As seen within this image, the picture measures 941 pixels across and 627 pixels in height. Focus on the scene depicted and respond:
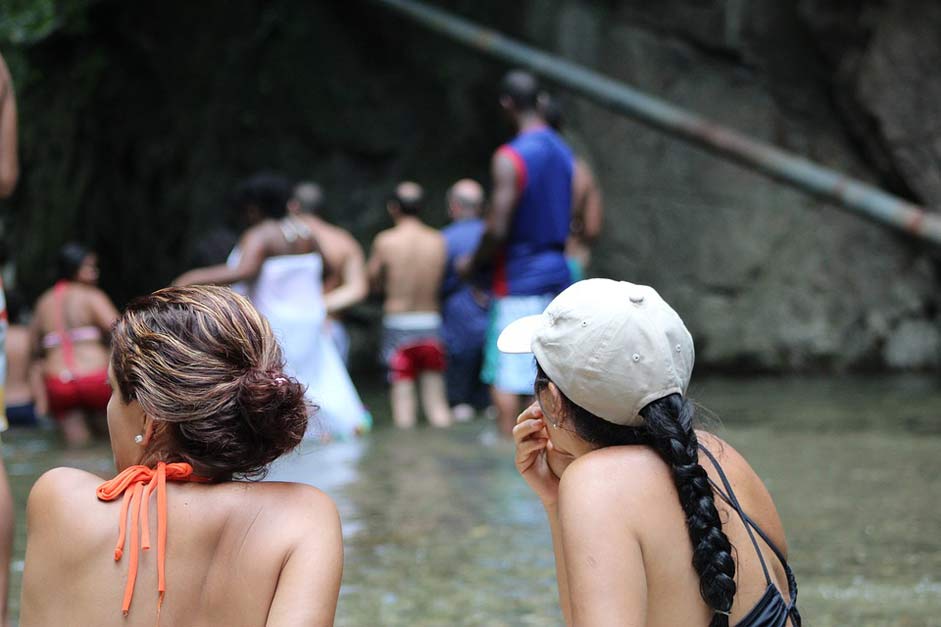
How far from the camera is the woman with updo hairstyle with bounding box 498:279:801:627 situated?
6.12ft

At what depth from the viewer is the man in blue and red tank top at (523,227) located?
688cm

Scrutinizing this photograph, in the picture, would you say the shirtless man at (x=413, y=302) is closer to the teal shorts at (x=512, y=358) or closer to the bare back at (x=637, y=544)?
the teal shorts at (x=512, y=358)

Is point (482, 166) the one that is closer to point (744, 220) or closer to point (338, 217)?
point (338, 217)

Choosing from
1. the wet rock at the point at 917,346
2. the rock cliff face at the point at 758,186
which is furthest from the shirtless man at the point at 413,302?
the wet rock at the point at 917,346

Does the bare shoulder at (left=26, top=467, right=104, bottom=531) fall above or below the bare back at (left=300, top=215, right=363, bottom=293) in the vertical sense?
above

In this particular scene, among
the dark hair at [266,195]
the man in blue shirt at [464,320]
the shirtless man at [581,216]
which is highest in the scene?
the dark hair at [266,195]

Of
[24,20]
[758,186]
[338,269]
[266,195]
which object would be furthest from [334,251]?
[758,186]

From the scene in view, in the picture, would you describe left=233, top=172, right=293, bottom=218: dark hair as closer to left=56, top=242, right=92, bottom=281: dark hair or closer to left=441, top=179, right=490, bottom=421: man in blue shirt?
left=56, top=242, right=92, bottom=281: dark hair

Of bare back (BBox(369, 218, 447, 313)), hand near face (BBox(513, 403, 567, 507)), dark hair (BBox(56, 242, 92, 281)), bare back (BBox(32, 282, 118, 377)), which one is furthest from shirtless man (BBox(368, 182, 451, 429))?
hand near face (BBox(513, 403, 567, 507))

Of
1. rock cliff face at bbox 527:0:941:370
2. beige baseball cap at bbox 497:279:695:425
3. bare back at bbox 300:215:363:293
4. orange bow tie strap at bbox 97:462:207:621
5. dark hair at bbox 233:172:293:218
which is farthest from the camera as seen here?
rock cliff face at bbox 527:0:941:370

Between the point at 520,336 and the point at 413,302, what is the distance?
290 inches

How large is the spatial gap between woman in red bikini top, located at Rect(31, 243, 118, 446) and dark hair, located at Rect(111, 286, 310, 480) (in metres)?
7.06

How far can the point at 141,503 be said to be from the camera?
1.82 metres

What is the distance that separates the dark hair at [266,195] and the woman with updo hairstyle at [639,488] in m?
5.89
